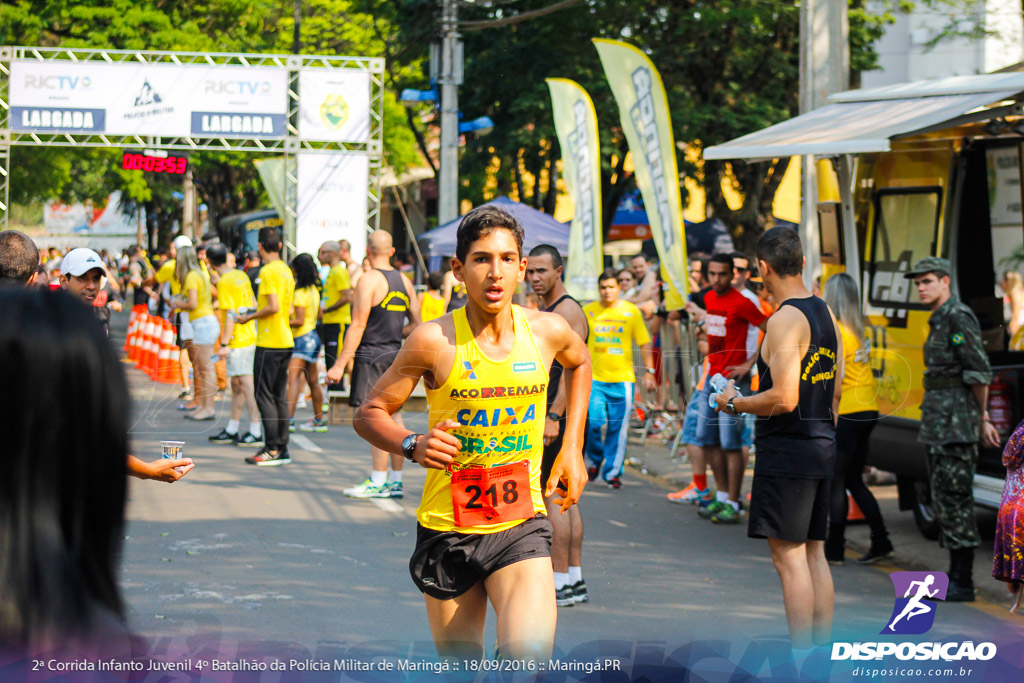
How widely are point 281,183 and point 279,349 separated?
42.8 ft

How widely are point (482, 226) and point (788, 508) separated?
2.15 metres

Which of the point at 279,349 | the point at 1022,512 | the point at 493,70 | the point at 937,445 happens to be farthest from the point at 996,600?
the point at 493,70

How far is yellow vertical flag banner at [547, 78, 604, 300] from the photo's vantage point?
12.0m

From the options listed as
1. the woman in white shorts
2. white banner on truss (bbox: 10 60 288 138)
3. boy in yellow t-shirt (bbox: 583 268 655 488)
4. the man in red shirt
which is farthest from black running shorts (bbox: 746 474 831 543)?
white banner on truss (bbox: 10 60 288 138)

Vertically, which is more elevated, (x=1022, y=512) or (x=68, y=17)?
(x=68, y=17)

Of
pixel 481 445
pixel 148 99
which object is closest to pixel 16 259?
pixel 481 445

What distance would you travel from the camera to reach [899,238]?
9.13m

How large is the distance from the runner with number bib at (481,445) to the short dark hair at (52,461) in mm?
1914

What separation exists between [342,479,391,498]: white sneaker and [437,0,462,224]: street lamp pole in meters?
11.6

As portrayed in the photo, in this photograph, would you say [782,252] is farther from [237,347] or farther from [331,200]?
[331,200]

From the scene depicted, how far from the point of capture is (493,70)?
85.1 feet

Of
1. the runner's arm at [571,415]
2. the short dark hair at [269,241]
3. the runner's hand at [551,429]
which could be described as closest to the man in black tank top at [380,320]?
the short dark hair at [269,241]

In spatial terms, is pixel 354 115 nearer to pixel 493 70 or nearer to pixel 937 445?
pixel 493 70

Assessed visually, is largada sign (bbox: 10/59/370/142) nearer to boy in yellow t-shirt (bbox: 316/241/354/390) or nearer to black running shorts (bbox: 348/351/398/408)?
boy in yellow t-shirt (bbox: 316/241/354/390)
